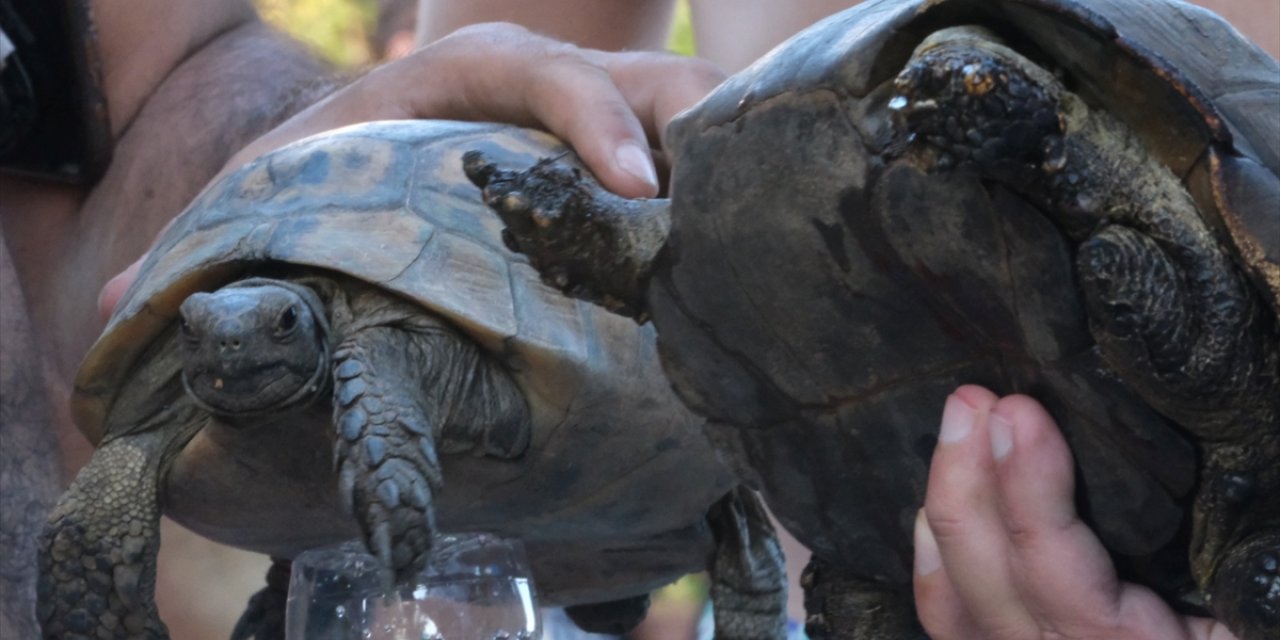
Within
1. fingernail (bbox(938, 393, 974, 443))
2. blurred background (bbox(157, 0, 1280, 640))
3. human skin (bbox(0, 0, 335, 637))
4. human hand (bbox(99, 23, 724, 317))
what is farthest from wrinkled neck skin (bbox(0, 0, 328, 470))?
fingernail (bbox(938, 393, 974, 443))

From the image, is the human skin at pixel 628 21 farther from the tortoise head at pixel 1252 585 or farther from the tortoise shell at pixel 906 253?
the tortoise head at pixel 1252 585

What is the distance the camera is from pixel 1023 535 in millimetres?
938

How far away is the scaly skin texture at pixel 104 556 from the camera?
138cm

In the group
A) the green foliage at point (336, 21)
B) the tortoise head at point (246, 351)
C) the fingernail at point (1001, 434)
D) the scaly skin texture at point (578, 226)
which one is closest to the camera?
the fingernail at point (1001, 434)

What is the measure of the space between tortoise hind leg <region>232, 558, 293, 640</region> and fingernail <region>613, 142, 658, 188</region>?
26.4 inches

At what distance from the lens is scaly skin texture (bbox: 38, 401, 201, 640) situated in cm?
138

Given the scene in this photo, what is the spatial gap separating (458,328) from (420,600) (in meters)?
0.29

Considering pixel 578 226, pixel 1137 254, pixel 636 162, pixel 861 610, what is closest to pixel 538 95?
pixel 636 162

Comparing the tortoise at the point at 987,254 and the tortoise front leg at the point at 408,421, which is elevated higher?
the tortoise at the point at 987,254

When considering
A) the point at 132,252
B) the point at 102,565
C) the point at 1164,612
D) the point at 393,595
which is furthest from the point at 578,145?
the point at 132,252

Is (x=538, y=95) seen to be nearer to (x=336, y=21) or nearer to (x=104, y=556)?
(x=104, y=556)

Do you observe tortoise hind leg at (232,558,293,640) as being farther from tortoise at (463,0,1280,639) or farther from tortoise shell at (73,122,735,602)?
tortoise at (463,0,1280,639)

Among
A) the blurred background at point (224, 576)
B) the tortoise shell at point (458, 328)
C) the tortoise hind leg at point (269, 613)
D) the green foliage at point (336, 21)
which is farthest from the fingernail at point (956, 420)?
the green foliage at point (336, 21)

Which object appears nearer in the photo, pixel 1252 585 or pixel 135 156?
pixel 1252 585
